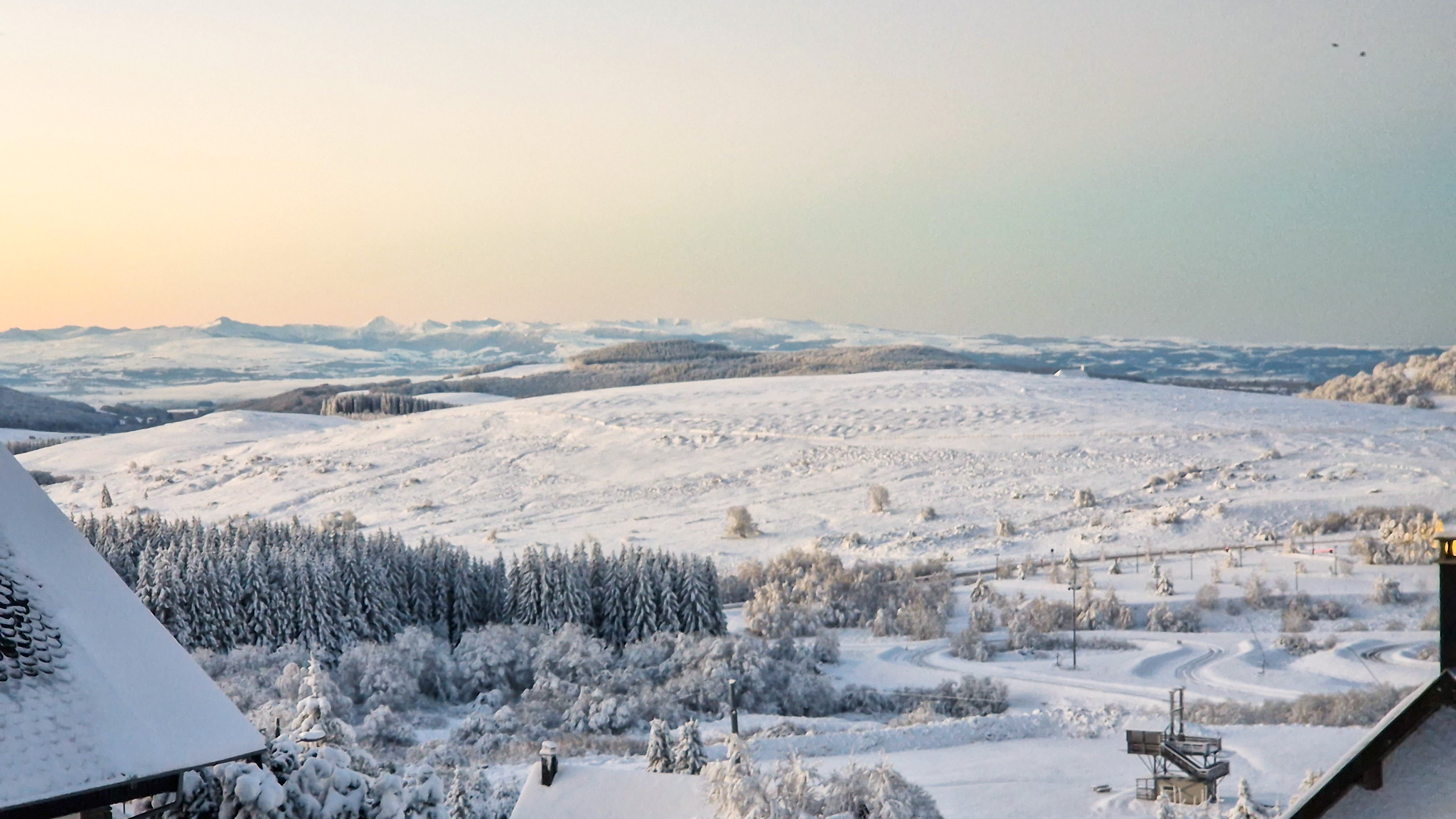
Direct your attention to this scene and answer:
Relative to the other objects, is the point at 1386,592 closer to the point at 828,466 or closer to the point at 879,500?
the point at 879,500

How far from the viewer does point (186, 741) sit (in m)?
6.09

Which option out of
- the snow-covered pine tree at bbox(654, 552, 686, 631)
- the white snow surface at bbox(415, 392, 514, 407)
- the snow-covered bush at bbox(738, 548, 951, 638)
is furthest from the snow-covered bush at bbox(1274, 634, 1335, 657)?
the white snow surface at bbox(415, 392, 514, 407)

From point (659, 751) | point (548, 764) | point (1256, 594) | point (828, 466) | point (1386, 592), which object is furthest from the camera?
point (828, 466)

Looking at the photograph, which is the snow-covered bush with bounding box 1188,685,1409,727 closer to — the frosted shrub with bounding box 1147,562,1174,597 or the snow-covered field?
the snow-covered field

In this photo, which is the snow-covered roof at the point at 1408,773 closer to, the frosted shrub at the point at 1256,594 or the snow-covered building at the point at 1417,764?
the snow-covered building at the point at 1417,764

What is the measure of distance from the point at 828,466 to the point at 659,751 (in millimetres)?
45808

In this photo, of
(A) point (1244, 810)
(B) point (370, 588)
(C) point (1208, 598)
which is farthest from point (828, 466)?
(A) point (1244, 810)

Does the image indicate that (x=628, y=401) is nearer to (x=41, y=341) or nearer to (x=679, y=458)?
(x=679, y=458)

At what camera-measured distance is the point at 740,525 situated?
5503cm

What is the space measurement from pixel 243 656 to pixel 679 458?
130 feet

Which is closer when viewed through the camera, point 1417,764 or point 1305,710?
point 1417,764

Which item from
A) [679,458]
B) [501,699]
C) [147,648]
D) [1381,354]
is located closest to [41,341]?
[679,458]

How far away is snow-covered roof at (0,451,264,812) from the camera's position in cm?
544

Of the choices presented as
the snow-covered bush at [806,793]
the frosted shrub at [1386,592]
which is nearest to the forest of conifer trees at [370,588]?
the frosted shrub at [1386,592]
